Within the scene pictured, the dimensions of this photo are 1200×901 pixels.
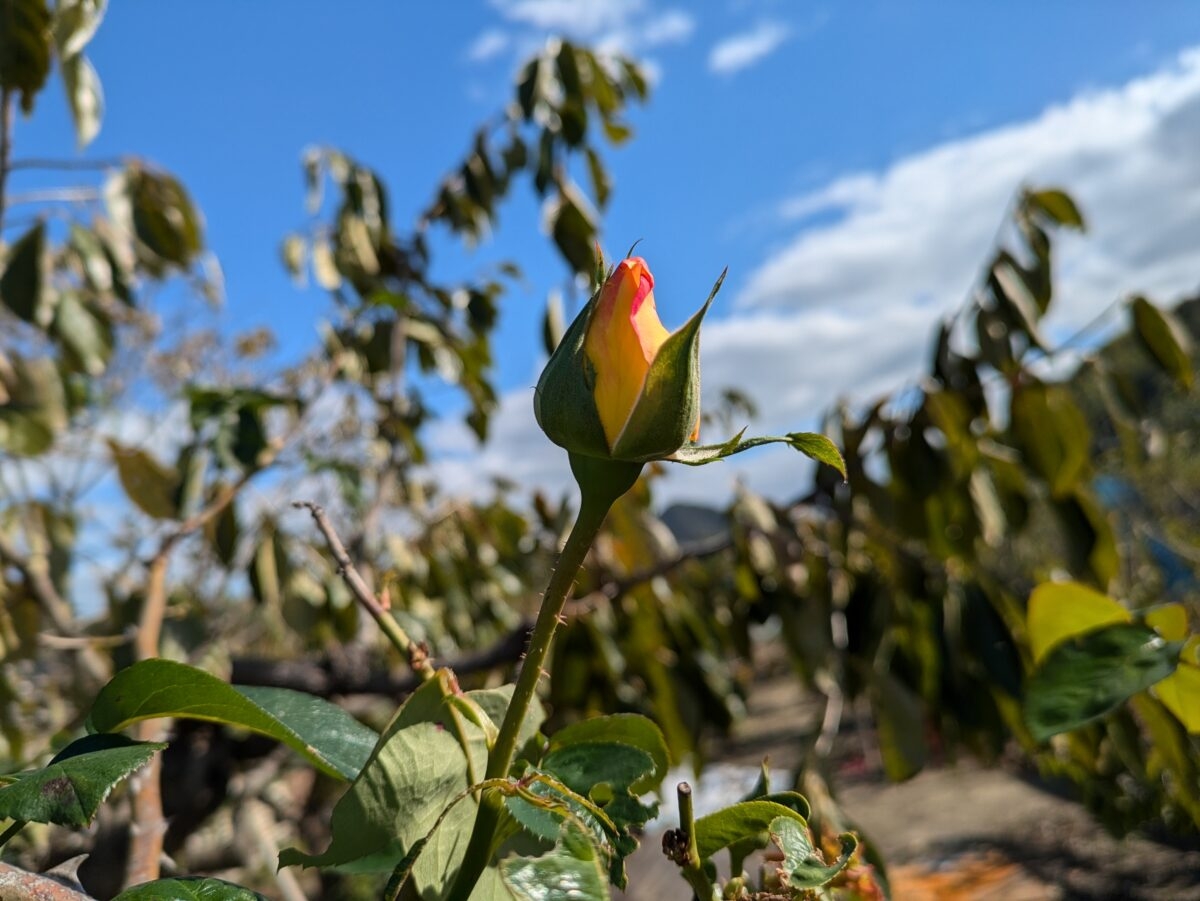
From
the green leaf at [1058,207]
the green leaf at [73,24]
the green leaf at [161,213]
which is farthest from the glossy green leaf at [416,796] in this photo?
the green leaf at [161,213]

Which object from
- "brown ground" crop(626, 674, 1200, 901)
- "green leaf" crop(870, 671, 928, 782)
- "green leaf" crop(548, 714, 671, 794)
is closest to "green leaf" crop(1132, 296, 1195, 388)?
"green leaf" crop(870, 671, 928, 782)

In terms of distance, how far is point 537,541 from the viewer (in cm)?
214

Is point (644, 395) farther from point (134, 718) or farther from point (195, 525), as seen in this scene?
point (195, 525)

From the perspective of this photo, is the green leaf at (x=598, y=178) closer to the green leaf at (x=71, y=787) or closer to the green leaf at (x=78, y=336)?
the green leaf at (x=78, y=336)

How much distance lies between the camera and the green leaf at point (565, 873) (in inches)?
12.0

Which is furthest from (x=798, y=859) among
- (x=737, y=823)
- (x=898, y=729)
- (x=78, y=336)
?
(x=78, y=336)

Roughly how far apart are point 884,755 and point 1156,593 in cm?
459

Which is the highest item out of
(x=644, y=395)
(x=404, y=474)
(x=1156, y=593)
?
(x=404, y=474)

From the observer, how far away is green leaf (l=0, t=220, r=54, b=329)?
59.2 inches

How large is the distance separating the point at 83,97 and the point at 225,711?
1.33 metres

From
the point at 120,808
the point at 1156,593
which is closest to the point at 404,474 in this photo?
the point at 120,808

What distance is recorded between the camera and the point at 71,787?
32 cm

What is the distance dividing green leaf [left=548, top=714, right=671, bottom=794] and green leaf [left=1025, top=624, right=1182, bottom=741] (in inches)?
8.8

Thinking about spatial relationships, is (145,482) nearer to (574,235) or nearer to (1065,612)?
(574,235)
